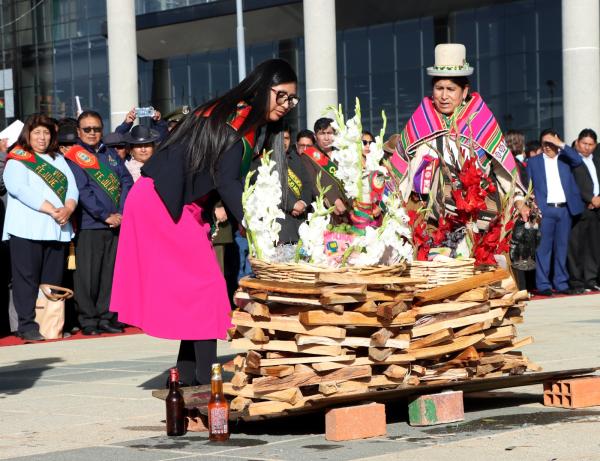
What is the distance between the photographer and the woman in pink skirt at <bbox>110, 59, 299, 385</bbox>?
759cm

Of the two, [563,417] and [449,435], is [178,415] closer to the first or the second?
[449,435]

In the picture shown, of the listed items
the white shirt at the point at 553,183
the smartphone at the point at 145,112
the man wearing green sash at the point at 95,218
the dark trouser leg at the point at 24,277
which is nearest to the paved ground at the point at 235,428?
the dark trouser leg at the point at 24,277

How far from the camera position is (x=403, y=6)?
43.1 m

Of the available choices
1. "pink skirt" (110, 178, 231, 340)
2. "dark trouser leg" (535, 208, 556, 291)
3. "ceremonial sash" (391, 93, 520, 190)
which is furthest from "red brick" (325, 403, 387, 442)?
"dark trouser leg" (535, 208, 556, 291)

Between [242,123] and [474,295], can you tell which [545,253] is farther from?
[242,123]

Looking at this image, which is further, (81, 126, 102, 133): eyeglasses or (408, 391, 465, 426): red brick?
(81, 126, 102, 133): eyeglasses

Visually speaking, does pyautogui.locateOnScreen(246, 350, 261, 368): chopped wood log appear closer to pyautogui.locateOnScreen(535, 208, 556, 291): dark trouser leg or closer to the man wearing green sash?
the man wearing green sash

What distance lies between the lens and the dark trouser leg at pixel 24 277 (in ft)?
44.7

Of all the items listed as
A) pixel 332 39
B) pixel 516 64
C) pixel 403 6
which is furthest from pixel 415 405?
pixel 403 6

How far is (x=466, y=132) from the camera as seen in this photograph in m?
8.77

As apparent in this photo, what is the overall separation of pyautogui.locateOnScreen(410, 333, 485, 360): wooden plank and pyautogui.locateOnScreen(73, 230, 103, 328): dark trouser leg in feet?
24.2

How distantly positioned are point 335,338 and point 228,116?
148 cm

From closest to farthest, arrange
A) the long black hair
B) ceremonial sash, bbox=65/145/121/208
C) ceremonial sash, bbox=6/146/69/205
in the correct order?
1. the long black hair
2. ceremonial sash, bbox=6/146/69/205
3. ceremonial sash, bbox=65/145/121/208

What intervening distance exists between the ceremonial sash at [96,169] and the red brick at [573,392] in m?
7.25
